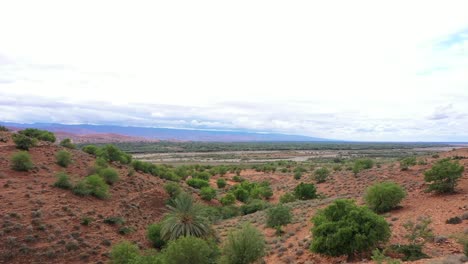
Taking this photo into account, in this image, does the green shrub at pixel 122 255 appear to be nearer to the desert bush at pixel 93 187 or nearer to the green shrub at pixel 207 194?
the desert bush at pixel 93 187

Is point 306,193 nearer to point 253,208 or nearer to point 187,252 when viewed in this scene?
point 253,208

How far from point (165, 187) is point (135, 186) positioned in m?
3.39

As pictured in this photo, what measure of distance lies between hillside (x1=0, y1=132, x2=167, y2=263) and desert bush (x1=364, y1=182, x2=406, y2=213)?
56.9 ft

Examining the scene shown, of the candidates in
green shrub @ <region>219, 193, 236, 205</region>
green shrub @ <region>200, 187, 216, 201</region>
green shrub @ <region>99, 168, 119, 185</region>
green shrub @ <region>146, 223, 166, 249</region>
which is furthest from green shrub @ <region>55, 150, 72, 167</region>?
green shrub @ <region>219, 193, 236, 205</region>

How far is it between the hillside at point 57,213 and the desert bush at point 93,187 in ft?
1.64

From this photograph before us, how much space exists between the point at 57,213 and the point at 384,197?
76.7 feet

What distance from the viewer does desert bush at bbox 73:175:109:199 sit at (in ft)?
94.9

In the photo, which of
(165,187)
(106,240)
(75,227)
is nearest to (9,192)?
(75,227)

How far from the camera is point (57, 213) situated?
24.6m

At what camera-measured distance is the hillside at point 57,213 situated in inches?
833

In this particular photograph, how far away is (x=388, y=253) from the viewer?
588 inches

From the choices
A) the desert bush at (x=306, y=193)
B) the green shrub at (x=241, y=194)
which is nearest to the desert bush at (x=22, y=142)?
the green shrub at (x=241, y=194)

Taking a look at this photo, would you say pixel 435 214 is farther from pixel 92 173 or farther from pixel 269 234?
pixel 92 173

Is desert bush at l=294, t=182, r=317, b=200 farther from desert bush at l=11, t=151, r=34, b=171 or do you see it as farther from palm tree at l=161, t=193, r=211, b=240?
desert bush at l=11, t=151, r=34, b=171
